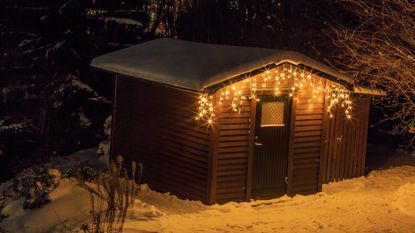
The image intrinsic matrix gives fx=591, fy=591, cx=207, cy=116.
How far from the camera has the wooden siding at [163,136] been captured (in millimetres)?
11891

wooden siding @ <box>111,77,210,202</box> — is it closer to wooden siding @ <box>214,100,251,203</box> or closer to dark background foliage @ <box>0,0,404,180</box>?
wooden siding @ <box>214,100,251,203</box>

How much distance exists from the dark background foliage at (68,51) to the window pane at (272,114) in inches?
333

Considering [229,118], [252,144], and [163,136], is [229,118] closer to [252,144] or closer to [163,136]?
[252,144]

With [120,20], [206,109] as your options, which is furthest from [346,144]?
[120,20]

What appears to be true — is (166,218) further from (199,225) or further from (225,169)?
(225,169)

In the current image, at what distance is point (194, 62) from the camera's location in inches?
483

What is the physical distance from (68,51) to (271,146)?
11.7m

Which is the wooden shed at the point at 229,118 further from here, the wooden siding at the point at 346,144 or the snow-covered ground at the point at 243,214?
the snow-covered ground at the point at 243,214

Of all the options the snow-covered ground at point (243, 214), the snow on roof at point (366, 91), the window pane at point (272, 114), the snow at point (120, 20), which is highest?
the snow at point (120, 20)

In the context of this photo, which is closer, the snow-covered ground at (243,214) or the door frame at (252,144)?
the snow-covered ground at (243,214)

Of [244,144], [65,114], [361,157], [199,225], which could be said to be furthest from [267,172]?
[65,114]

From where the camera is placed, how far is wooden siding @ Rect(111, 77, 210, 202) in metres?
11.9

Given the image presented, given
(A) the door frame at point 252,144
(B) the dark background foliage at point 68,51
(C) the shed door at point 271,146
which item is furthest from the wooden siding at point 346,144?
(B) the dark background foliage at point 68,51

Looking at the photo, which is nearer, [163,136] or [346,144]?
[163,136]
